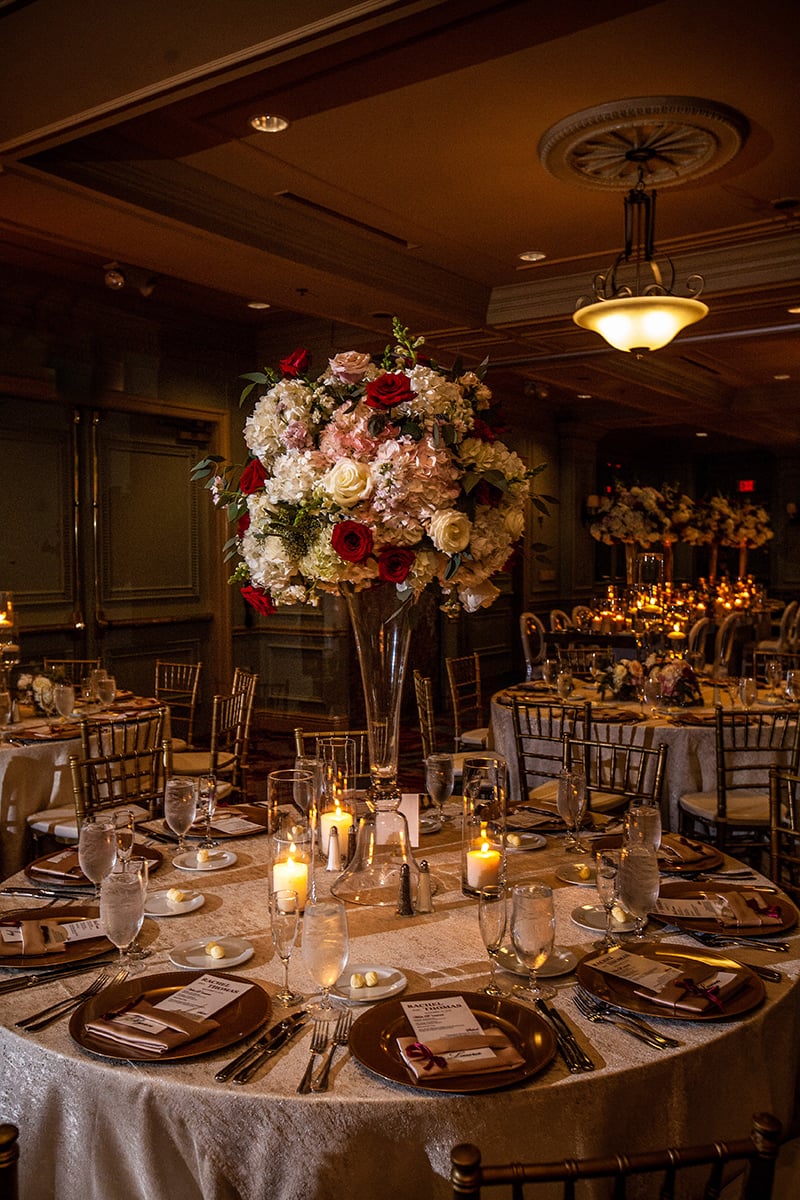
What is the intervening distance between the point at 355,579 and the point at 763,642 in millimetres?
9832

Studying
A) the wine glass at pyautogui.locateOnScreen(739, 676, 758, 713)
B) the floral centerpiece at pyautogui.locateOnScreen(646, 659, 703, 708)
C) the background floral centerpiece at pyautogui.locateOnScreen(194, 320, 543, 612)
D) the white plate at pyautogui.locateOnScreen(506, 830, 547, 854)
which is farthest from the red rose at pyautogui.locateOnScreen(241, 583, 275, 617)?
the wine glass at pyautogui.locateOnScreen(739, 676, 758, 713)

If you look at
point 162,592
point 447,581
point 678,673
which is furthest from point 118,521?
point 447,581

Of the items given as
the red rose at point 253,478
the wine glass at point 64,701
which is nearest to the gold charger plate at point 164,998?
the red rose at point 253,478

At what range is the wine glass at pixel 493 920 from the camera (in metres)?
1.75

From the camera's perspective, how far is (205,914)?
7.09 ft

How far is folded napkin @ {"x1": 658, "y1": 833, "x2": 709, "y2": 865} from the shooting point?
2.45 meters

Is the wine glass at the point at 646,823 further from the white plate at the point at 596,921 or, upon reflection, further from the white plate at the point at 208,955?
the white plate at the point at 208,955

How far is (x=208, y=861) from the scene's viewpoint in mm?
2480

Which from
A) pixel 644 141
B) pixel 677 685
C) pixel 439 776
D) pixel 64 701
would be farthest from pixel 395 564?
pixel 644 141

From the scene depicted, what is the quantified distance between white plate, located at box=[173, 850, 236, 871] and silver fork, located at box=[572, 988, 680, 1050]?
101 cm

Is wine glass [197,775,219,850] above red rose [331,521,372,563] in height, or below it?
below

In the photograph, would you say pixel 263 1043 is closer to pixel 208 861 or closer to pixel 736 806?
pixel 208 861

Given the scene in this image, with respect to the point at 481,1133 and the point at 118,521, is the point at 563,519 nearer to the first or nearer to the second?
the point at 118,521

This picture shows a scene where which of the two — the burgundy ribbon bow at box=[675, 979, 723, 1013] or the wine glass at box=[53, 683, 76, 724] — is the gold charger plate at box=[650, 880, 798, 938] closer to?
the burgundy ribbon bow at box=[675, 979, 723, 1013]
